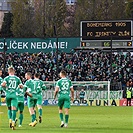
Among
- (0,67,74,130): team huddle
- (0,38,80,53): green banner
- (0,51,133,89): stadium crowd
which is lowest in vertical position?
(0,67,74,130): team huddle

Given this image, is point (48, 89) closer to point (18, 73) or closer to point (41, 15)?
point (18, 73)

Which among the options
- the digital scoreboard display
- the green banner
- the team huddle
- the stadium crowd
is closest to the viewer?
the team huddle

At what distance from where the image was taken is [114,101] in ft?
162

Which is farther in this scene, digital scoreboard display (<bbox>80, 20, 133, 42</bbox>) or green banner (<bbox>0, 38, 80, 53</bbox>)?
green banner (<bbox>0, 38, 80, 53</bbox>)

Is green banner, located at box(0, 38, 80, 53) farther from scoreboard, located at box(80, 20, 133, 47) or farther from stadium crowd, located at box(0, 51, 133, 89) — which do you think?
scoreboard, located at box(80, 20, 133, 47)

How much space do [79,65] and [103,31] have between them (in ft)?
27.2

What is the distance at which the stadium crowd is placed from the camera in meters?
54.4

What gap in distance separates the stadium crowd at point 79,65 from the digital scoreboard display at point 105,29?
346 cm

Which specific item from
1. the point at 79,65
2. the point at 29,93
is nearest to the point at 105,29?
the point at 79,65

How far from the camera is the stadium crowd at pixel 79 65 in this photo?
5438 centimetres

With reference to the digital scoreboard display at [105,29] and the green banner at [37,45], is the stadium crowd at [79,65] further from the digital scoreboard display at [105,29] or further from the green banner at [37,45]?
the digital scoreboard display at [105,29]

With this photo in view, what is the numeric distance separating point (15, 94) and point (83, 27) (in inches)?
1069

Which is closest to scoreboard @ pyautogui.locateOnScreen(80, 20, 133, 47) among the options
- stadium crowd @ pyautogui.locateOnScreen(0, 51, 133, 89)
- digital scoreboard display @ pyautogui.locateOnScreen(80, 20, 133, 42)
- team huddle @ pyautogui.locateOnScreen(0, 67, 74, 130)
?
digital scoreboard display @ pyautogui.locateOnScreen(80, 20, 133, 42)

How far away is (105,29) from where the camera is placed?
5031cm
